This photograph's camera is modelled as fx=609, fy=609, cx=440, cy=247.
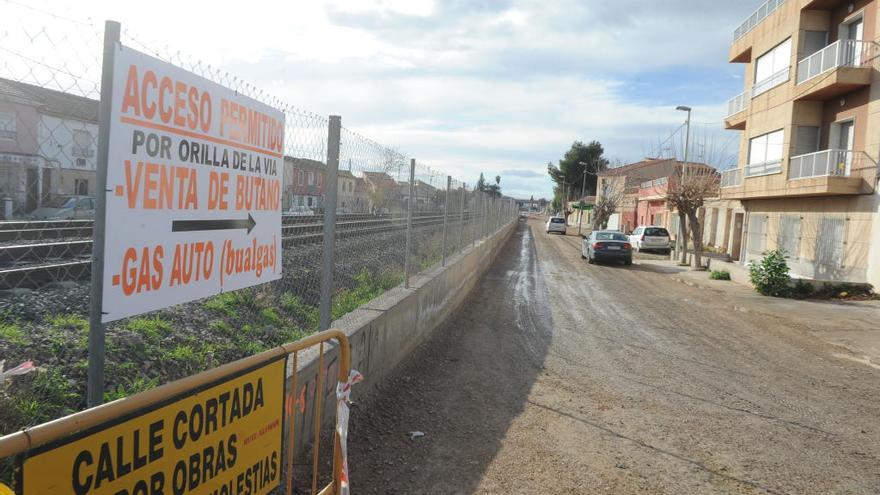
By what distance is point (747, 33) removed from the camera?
1000 inches

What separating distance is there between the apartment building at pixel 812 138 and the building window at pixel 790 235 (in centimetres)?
4

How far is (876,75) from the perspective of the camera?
56.5 feet

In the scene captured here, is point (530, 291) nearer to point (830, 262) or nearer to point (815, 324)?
point (815, 324)

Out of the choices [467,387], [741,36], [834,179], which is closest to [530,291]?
[467,387]

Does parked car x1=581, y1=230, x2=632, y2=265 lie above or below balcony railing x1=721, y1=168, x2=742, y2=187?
below

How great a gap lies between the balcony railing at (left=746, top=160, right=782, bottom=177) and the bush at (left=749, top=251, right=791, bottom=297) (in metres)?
6.91

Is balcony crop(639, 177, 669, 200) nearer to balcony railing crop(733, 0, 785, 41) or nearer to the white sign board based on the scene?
balcony railing crop(733, 0, 785, 41)

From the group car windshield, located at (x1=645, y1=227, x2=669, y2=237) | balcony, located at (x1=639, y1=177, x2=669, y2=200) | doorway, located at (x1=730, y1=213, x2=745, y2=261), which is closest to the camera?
doorway, located at (x1=730, y1=213, x2=745, y2=261)

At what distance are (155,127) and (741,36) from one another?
2891 centimetres

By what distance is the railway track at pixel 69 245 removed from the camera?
182 inches

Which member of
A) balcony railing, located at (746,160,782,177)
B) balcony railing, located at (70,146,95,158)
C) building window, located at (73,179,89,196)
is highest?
balcony railing, located at (746,160,782,177)

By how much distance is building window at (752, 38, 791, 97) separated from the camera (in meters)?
21.8

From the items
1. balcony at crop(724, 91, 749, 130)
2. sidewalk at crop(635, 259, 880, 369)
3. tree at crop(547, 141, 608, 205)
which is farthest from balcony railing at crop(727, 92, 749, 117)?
tree at crop(547, 141, 608, 205)

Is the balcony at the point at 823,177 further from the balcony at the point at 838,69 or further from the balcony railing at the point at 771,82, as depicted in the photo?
the balcony railing at the point at 771,82
